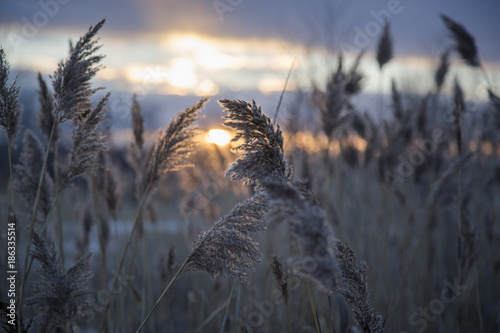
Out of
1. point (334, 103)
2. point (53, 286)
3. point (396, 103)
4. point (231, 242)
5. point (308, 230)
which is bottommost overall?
point (53, 286)

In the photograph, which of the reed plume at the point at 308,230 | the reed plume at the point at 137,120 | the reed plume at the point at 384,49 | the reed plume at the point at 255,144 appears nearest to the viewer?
the reed plume at the point at 308,230

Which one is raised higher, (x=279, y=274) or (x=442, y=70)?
(x=442, y=70)

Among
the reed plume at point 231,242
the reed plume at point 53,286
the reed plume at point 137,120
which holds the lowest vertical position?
the reed plume at point 53,286

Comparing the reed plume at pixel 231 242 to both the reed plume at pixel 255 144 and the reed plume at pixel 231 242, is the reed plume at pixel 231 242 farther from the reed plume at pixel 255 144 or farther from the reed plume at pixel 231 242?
the reed plume at pixel 255 144

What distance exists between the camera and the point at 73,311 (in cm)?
146

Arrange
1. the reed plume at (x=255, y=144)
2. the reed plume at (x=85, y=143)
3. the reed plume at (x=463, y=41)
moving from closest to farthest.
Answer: the reed plume at (x=255, y=144), the reed plume at (x=85, y=143), the reed plume at (x=463, y=41)

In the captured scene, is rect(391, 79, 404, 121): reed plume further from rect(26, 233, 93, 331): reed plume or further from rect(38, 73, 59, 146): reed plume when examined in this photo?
rect(26, 233, 93, 331): reed plume

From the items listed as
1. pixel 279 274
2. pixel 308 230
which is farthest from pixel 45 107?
pixel 308 230

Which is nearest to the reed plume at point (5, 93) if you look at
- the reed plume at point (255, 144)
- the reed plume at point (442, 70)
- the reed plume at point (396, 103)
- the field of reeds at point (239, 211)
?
the field of reeds at point (239, 211)

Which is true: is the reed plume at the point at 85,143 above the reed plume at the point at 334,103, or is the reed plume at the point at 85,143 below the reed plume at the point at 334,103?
below

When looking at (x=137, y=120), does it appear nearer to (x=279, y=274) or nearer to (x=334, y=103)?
(x=279, y=274)

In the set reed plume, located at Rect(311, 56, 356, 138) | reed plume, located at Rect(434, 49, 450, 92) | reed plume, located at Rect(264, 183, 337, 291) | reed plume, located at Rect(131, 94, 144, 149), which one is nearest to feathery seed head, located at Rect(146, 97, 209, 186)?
reed plume, located at Rect(131, 94, 144, 149)

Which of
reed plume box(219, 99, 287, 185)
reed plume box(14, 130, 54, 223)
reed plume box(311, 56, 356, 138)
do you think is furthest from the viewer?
reed plume box(311, 56, 356, 138)

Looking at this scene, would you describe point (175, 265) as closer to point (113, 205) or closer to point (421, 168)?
point (113, 205)
